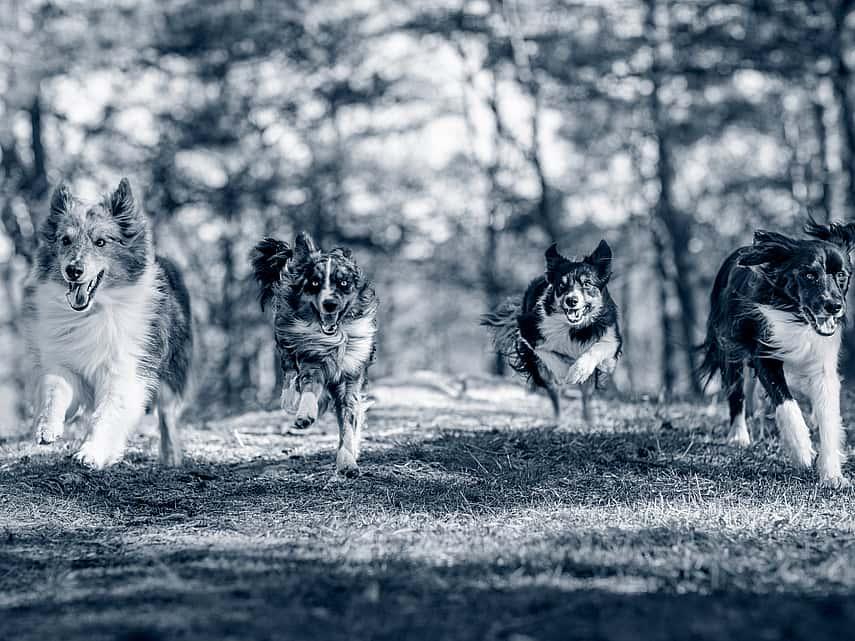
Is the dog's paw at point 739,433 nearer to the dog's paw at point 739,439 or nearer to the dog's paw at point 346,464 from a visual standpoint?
the dog's paw at point 739,439

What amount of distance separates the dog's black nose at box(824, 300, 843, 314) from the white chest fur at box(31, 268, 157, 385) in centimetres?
514

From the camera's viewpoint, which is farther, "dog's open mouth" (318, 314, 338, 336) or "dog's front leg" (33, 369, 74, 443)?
"dog's open mouth" (318, 314, 338, 336)

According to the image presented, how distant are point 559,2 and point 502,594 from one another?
19152mm

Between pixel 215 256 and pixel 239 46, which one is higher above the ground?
pixel 239 46

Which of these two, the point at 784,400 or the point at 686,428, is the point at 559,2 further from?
the point at 784,400

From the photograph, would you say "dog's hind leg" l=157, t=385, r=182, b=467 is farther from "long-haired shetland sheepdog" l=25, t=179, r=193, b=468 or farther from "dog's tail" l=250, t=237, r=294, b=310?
"dog's tail" l=250, t=237, r=294, b=310

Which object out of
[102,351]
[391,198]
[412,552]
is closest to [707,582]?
[412,552]

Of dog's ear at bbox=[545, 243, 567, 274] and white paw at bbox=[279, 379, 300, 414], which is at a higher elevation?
dog's ear at bbox=[545, 243, 567, 274]

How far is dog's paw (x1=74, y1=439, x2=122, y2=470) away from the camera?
6.85 m

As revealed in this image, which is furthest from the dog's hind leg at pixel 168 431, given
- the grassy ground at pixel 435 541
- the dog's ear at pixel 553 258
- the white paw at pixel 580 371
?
the dog's ear at pixel 553 258

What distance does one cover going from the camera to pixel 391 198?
24531 millimetres

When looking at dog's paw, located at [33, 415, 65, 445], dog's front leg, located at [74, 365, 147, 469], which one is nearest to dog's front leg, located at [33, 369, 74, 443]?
dog's paw, located at [33, 415, 65, 445]

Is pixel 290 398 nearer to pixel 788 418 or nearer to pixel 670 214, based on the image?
pixel 788 418

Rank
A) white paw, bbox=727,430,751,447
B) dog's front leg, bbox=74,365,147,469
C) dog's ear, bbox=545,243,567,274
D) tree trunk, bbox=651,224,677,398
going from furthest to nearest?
1. tree trunk, bbox=651,224,677,398
2. dog's ear, bbox=545,243,567,274
3. white paw, bbox=727,430,751,447
4. dog's front leg, bbox=74,365,147,469
